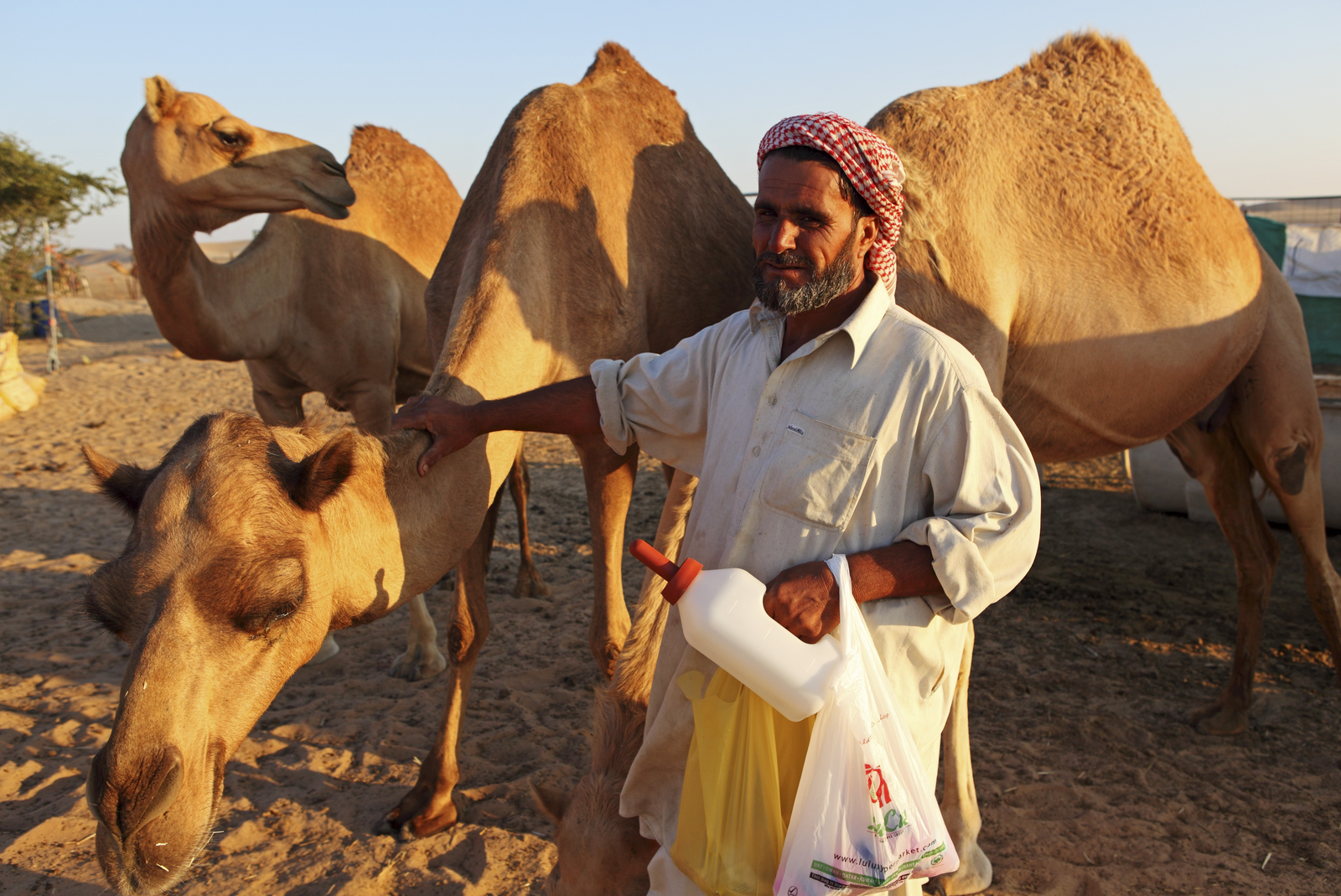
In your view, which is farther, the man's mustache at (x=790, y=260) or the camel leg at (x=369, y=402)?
the camel leg at (x=369, y=402)

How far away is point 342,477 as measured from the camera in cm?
244

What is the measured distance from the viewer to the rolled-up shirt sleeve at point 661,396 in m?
2.43

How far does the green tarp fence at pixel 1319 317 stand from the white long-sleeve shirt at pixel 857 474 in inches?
316

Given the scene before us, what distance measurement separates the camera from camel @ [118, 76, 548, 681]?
4.94m

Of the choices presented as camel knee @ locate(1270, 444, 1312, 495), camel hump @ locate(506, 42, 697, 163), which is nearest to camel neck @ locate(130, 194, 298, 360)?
camel hump @ locate(506, 42, 697, 163)

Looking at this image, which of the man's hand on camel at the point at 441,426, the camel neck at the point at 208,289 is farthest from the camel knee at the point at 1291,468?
the camel neck at the point at 208,289

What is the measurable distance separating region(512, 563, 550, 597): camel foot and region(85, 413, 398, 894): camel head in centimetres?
387

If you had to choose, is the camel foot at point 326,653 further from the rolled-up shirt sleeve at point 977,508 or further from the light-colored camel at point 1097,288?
the rolled-up shirt sleeve at point 977,508

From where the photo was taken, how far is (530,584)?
636cm

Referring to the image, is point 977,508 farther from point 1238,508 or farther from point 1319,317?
point 1319,317

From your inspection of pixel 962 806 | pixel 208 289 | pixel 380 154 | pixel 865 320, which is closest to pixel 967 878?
pixel 962 806

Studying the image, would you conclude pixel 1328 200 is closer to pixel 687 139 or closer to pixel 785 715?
pixel 687 139

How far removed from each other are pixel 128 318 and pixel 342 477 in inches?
1022

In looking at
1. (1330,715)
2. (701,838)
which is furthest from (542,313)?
(1330,715)
